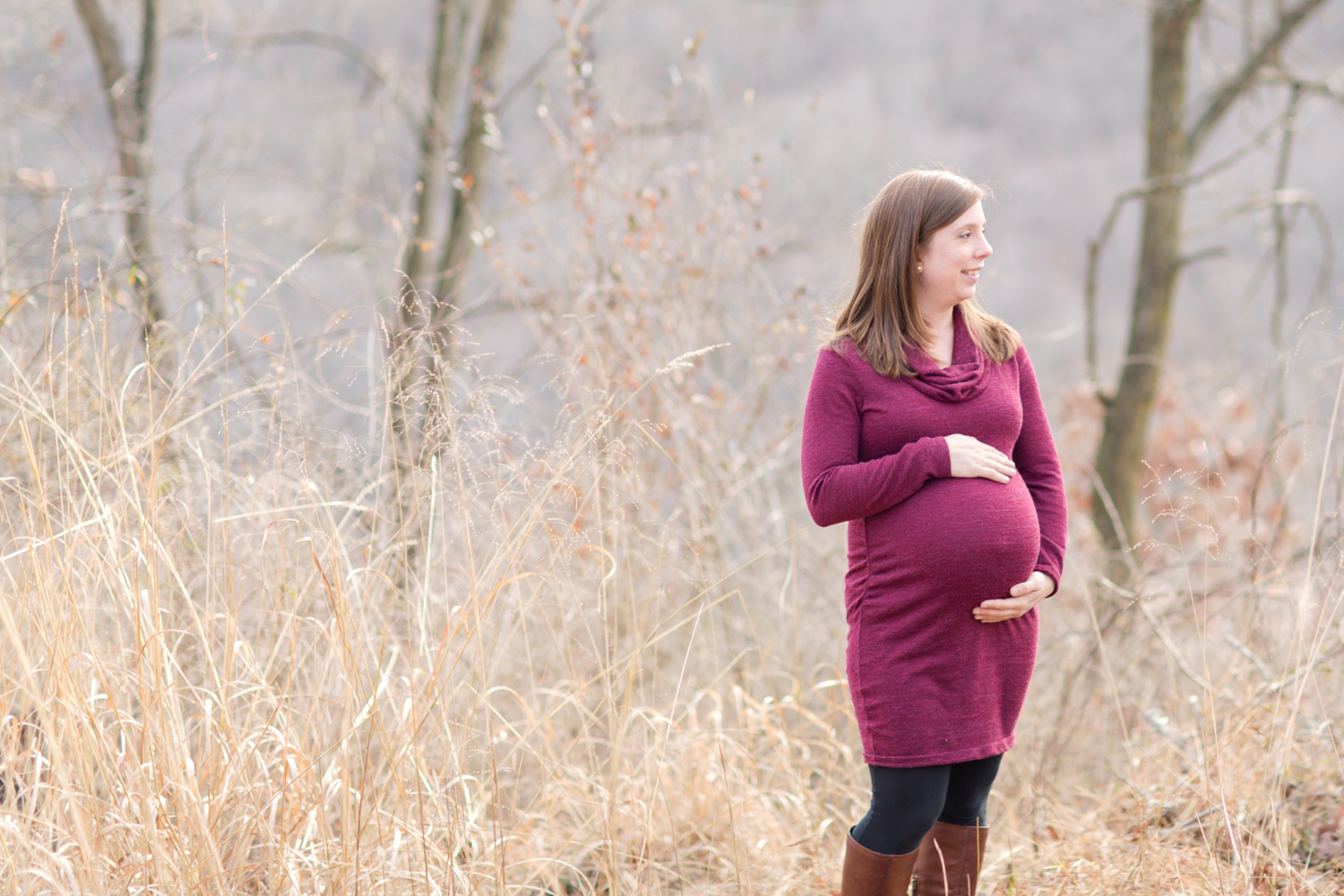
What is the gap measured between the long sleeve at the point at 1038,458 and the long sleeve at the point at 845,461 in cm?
36

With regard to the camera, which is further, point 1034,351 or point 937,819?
point 1034,351

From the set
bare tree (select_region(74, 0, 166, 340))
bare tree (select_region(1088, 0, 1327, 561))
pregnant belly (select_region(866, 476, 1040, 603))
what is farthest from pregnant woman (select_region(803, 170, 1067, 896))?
bare tree (select_region(1088, 0, 1327, 561))

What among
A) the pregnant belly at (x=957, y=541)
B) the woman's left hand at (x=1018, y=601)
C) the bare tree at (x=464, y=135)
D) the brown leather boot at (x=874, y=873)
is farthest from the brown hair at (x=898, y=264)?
the bare tree at (x=464, y=135)

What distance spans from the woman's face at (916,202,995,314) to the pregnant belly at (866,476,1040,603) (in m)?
0.39

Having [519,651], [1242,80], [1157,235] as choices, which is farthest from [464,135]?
[1242,80]

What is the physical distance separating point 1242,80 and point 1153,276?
1.17 metres

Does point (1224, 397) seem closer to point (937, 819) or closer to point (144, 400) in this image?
point (937, 819)

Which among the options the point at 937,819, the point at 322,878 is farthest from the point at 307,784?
the point at 937,819

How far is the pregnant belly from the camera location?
1.77 metres

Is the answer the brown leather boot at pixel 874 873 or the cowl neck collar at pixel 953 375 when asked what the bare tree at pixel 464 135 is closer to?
the cowl neck collar at pixel 953 375

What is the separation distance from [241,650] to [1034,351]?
9.24 m

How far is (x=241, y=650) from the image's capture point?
7.04 ft

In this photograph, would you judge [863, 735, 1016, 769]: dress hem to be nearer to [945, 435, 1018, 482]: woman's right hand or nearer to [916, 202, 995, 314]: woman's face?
[945, 435, 1018, 482]: woman's right hand

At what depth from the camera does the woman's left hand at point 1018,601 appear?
1.80 meters
